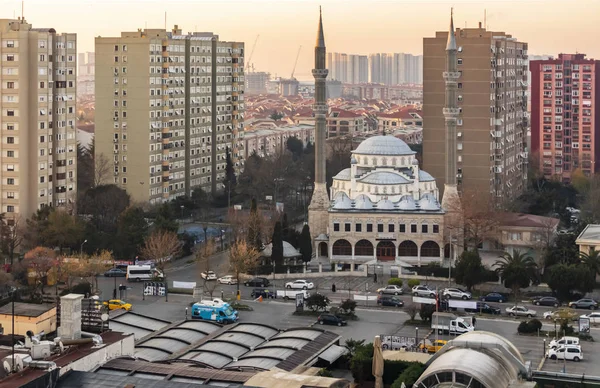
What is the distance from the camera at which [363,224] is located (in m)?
51.0

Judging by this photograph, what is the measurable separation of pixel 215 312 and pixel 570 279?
12.6 m

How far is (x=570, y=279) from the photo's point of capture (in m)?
→ 41.7

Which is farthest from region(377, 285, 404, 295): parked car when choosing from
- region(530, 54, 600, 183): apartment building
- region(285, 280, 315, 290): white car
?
region(530, 54, 600, 183): apartment building

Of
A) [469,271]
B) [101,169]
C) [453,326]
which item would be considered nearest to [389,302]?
[469,271]

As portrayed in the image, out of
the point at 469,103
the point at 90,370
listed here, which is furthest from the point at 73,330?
the point at 469,103

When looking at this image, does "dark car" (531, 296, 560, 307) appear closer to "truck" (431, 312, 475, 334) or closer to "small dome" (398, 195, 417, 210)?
"truck" (431, 312, 475, 334)

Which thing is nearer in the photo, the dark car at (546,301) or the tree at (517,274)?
the dark car at (546,301)

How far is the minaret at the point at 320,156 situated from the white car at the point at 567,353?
20.3 m

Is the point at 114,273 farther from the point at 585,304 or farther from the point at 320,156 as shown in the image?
the point at 585,304

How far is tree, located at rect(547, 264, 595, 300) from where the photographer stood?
4162cm

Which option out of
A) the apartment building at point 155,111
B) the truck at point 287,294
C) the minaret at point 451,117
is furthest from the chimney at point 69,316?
the apartment building at point 155,111

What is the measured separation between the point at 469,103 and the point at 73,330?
3771 cm

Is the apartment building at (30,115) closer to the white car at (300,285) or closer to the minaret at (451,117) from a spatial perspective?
the white car at (300,285)

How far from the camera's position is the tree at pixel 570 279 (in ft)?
137
